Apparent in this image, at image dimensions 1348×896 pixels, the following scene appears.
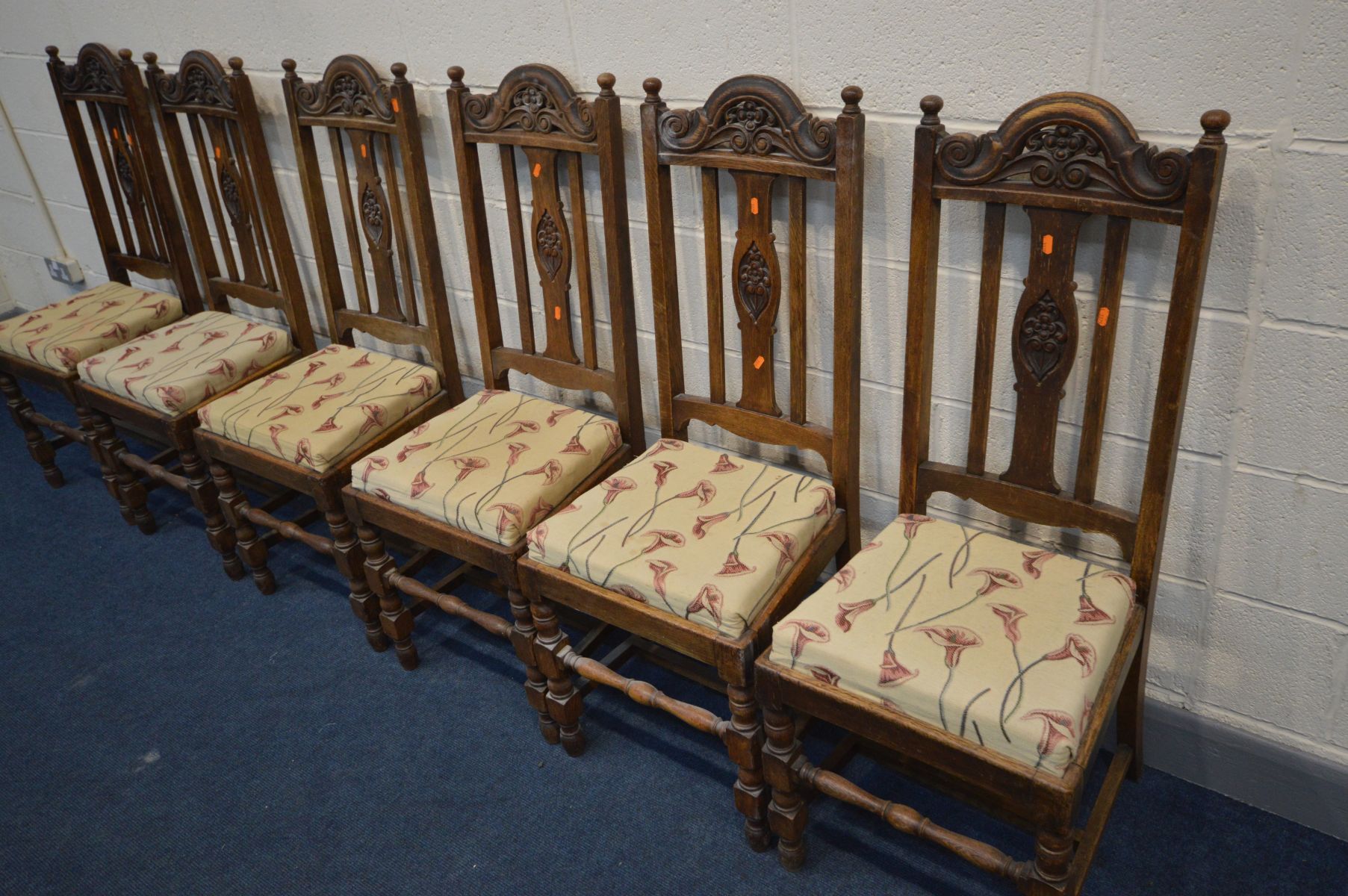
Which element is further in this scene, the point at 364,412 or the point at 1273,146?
the point at 364,412

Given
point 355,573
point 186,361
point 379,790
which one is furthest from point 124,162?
point 379,790

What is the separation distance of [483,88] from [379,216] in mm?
408

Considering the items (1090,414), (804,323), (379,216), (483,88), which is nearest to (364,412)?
(379,216)

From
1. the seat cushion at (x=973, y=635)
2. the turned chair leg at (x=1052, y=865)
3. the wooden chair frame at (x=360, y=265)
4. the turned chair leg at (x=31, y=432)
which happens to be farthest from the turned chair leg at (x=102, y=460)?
the turned chair leg at (x=1052, y=865)

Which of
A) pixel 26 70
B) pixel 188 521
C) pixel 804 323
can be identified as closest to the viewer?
A: pixel 804 323

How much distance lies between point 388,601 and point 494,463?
46cm

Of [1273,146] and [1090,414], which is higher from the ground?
[1273,146]

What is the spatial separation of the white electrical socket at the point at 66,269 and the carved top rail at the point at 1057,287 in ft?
10.6

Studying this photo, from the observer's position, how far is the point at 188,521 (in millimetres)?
2924

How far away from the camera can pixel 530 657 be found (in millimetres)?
1970

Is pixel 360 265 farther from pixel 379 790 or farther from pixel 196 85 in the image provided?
pixel 379 790

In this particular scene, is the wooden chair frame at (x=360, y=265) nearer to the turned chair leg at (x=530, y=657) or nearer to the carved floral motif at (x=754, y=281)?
the turned chair leg at (x=530, y=657)

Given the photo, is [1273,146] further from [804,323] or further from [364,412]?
[364,412]

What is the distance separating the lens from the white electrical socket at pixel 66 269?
3609 mm
